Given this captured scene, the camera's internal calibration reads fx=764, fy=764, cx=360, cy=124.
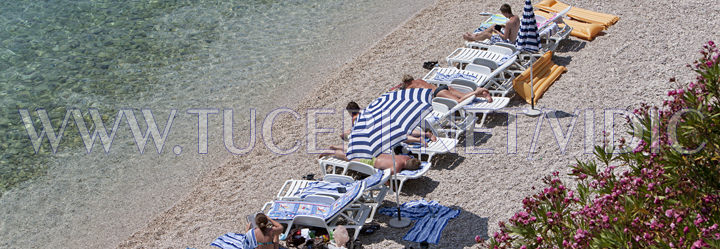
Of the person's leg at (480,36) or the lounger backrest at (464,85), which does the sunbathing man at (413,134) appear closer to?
the lounger backrest at (464,85)

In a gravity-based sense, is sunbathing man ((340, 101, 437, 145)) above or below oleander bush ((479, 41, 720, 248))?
below

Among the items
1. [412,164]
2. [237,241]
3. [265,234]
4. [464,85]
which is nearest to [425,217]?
[412,164]

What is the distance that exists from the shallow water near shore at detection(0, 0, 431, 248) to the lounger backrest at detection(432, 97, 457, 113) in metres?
3.56

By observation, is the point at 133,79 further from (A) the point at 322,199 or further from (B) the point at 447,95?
(A) the point at 322,199

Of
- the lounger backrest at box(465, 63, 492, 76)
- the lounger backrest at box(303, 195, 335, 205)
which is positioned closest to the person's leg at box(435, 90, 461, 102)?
the lounger backrest at box(465, 63, 492, 76)

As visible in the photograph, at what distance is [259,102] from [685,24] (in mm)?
7627

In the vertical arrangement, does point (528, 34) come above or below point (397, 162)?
above

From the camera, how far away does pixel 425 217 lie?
9.10m

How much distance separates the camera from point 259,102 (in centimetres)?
1397

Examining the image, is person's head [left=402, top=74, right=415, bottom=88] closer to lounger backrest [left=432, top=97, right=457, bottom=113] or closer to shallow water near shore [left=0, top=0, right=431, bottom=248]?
lounger backrest [left=432, top=97, right=457, bottom=113]

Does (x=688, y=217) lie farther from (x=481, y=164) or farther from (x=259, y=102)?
(x=259, y=102)

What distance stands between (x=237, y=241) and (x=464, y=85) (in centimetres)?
459

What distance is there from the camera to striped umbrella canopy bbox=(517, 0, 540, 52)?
39.7 ft

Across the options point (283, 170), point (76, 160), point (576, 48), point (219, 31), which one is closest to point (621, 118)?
point (576, 48)
